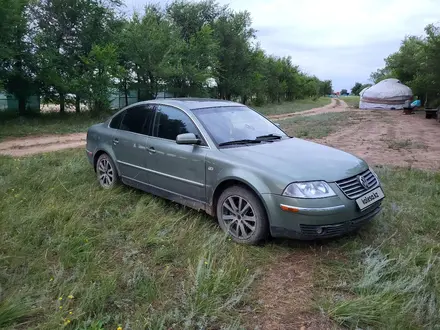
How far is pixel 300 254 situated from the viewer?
12.0ft

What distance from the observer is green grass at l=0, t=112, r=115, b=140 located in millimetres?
12469

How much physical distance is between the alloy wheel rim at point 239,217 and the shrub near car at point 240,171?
0.4 inches

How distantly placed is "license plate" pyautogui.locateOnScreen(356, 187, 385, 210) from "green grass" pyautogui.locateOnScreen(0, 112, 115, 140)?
441 inches

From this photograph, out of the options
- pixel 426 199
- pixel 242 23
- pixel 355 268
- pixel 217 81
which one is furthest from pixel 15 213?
pixel 242 23

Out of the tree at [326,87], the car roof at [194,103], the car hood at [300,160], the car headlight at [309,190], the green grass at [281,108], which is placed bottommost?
the car headlight at [309,190]

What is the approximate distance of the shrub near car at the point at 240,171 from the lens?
3482 millimetres

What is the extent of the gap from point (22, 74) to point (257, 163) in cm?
1341

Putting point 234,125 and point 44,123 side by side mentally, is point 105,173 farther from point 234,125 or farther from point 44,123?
point 44,123

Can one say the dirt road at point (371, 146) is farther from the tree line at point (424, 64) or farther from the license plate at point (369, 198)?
the tree line at point (424, 64)

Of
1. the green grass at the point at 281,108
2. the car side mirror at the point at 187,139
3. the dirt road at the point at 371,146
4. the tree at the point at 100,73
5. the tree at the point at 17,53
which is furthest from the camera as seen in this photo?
the green grass at the point at 281,108

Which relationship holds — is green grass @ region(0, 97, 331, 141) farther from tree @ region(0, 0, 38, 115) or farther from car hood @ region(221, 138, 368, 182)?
car hood @ region(221, 138, 368, 182)

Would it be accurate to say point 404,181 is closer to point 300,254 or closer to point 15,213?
point 300,254

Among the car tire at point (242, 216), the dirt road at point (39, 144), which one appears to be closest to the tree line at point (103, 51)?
the dirt road at point (39, 144)

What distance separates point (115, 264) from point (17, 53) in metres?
12.3
